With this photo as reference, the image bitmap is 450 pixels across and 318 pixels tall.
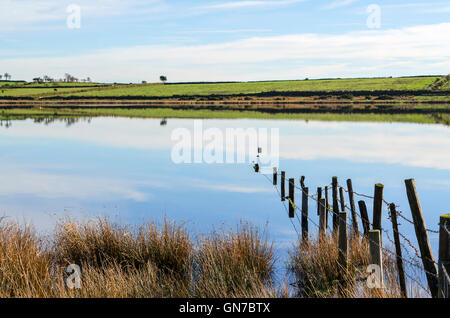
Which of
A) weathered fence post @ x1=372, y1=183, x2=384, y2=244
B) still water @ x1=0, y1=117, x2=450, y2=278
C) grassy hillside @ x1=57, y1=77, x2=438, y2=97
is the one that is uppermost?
grassy hillside @ x1=57, y1=77, x2=438, y2=97

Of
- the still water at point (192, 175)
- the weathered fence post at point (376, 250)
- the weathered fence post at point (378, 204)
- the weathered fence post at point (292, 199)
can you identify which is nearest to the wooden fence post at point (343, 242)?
the weathered fence post at point (376, 250)

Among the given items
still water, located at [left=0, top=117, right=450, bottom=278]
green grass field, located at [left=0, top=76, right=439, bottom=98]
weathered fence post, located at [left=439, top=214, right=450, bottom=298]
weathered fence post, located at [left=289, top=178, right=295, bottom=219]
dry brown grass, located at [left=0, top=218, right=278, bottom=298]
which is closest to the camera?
weathered fence post, located at [left=439, top=214, right=450, bottom=298]

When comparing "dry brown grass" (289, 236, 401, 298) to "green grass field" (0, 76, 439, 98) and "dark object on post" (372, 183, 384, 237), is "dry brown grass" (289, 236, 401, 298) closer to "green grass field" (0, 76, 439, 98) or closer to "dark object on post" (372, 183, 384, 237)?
"dark object on post" (372, 183, 384, 237)

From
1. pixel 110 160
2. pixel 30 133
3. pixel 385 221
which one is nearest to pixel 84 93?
pixel 30 133

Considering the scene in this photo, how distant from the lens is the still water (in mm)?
21250

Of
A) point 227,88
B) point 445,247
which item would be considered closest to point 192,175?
point 445,247

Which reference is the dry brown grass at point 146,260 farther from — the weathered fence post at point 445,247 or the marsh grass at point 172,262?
the weathered fence post at point 445,247

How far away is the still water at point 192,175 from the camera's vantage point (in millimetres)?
21250

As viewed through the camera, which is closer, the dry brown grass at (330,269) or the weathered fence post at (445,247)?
the weathered fence post at (445,247)

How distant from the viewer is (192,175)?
33.0 meters

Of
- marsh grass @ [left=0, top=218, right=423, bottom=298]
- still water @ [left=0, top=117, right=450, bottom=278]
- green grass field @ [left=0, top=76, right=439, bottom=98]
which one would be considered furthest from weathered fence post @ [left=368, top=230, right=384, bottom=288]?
green grass field @ [left=0, top=76, right=439, bottom=98]
